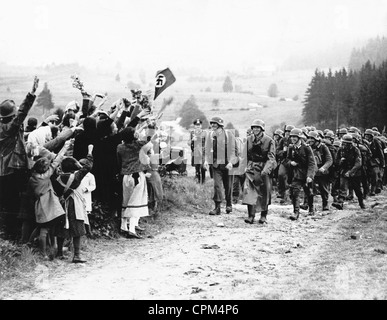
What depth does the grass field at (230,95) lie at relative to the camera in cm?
4562

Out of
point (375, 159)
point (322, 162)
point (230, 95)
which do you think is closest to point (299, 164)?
point (322, 162)

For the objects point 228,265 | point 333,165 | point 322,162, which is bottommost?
point 228,265

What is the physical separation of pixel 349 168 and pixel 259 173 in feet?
12.5

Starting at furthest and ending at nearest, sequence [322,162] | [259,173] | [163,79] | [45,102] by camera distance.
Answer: [45,102], [322,162], [259,173], [163,79]

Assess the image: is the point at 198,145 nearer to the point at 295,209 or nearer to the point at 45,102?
the point at 295,209

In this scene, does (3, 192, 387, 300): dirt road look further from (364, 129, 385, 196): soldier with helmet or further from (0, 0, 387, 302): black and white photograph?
(364, 129, 385, 196): soldier with helmet

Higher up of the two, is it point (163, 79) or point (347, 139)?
point (163, 79)

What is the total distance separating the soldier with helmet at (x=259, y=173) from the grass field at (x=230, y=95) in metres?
13.3

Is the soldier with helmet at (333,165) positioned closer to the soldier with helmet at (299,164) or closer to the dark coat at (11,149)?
the soldier with helmet at (299,164)

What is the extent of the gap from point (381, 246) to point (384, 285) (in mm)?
2257

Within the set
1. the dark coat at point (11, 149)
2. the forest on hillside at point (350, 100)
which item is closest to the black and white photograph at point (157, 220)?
the dark coat at point (11, 149)

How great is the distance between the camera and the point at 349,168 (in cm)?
1382
